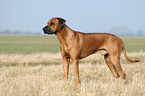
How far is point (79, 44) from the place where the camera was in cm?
706

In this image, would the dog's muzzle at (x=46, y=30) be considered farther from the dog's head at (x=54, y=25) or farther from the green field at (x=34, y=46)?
the green field at (x=34, y=46)

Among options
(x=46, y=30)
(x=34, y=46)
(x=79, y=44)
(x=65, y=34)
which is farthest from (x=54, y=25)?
(x=34, y=46)

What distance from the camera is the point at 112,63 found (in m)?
7.65

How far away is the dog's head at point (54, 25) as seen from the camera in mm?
6609

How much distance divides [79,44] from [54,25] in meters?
1.04

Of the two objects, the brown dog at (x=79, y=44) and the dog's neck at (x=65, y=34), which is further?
the dog's neck at (x=65, y=34)

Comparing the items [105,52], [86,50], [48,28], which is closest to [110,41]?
[105,52]

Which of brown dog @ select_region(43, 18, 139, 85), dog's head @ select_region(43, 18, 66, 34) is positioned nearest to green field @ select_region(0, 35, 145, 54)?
brown dog @ select_region(43, 18, 139, 85)

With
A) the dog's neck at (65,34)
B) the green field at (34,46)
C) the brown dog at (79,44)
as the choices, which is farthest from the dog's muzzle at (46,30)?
the green field at (34,46)

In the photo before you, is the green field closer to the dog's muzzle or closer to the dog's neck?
the dog's neck

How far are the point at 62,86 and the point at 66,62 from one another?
98 cm

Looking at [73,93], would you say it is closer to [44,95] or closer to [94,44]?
[44,95]

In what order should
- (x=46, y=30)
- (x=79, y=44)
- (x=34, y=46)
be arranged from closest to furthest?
(x=46, y=30) → (x=79, y=44) → (x=34, y=46)

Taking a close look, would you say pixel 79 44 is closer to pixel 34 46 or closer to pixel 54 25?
pixel 54 25
